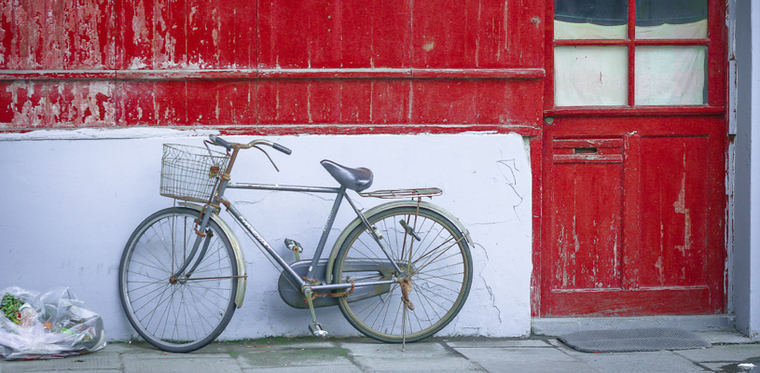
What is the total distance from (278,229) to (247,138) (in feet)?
2.00

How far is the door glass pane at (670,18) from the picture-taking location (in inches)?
241

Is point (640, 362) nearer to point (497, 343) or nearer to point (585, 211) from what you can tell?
point (497, 343)

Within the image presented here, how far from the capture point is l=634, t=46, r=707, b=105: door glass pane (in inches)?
242

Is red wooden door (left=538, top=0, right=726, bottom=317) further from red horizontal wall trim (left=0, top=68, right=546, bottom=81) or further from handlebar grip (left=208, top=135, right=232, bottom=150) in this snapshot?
handlebar grip (left=208, top=135, right=232, bottom=150)

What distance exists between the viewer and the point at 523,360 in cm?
521

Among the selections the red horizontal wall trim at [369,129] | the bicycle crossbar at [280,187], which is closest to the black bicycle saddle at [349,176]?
the bicycle crossbar at [280,187]

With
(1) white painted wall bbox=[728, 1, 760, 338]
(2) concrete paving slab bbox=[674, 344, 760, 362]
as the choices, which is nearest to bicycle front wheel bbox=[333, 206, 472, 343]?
(2) concrete paving slab bbox=[674, 344, 760, 362]

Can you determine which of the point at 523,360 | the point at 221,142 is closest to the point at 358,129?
the point at 221,142

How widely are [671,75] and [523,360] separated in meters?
2.35

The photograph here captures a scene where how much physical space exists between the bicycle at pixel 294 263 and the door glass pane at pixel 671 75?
176 cm

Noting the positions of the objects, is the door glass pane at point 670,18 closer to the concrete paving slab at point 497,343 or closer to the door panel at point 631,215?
the door panel at point 631,215

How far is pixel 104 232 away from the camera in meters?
5.54

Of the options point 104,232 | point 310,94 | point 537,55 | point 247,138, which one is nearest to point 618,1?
point 537,55

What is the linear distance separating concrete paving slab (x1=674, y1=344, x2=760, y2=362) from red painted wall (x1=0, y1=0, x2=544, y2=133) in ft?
5.75
